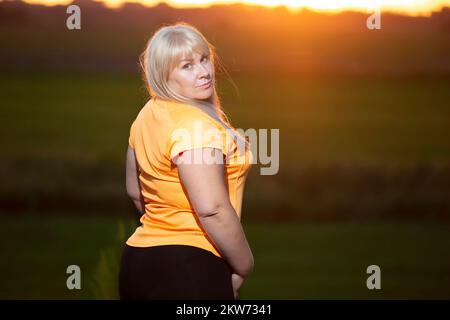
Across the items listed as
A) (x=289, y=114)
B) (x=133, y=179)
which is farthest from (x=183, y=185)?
(x=289, y=114)

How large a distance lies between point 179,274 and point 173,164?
24cm

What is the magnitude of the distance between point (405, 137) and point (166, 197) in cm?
751

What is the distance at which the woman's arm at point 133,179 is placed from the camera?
1.96 metres

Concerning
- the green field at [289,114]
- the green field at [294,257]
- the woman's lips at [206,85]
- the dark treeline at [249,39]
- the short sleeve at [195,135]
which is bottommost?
the green field at [294,257]

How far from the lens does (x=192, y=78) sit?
171cm

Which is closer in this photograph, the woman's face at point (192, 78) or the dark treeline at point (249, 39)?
the woman's face at point (192, 78)

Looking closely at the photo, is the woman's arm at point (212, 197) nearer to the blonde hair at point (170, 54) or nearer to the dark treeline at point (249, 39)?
the blonde hair at point (170, 54)

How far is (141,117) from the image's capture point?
1.78 metres

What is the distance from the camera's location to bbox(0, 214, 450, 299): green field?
21.6ft

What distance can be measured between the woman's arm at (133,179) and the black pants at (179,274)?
0.94 ft

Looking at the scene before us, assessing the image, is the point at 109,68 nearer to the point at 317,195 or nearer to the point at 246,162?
the point at 317,195

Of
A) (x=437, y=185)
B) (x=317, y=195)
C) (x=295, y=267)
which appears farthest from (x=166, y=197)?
(x=437, y=185)

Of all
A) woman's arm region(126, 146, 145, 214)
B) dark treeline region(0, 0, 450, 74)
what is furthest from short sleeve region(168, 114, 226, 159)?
dark treeline region(0, 0, 450, 74)


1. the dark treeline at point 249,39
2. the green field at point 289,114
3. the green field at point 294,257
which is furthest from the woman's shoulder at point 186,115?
the green field at point 289,114
